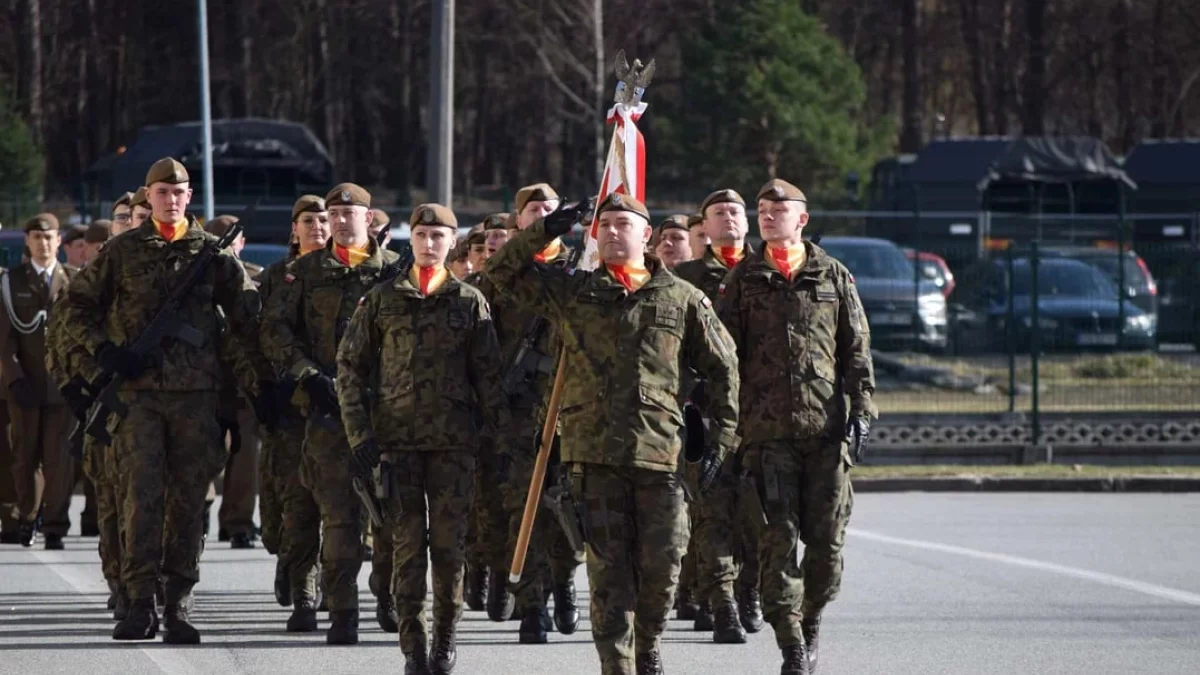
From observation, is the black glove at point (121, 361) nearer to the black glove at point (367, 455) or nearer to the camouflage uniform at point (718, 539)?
the black glove at point (367, 455)

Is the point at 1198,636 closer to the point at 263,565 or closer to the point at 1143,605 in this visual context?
the point at 1143,605

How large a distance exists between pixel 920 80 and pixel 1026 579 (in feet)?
141

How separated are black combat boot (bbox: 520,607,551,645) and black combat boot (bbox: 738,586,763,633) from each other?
101cm

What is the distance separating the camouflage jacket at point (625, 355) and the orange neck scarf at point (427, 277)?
2.24 feet

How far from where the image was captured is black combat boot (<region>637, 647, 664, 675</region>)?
809 cm

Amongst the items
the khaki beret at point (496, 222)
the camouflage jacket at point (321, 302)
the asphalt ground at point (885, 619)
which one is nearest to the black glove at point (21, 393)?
the asphalt ground at point (885, 619)

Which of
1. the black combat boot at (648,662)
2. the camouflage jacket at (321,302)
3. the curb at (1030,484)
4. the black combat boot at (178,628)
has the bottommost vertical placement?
the curb at (1030,484)

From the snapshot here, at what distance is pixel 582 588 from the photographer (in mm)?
12289

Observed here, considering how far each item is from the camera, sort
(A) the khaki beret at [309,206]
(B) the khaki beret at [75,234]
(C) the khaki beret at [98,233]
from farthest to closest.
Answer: (B) the khaki beret at [75,234], (C) the khaki beret at [98,233], (A) the khaki beret at [309,206]

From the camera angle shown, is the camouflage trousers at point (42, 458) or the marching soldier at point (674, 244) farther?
the camouflage trousers at point (42, 458)

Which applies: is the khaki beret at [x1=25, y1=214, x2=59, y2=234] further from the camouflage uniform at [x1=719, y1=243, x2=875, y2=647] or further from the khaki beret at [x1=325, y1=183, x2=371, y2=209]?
the camouflage uniform at [x1=719, y1=243, x2=875, y2=647]

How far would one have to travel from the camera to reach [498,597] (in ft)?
35.7

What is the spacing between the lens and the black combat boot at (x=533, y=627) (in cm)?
1009

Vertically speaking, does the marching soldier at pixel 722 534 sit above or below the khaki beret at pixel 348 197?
below
